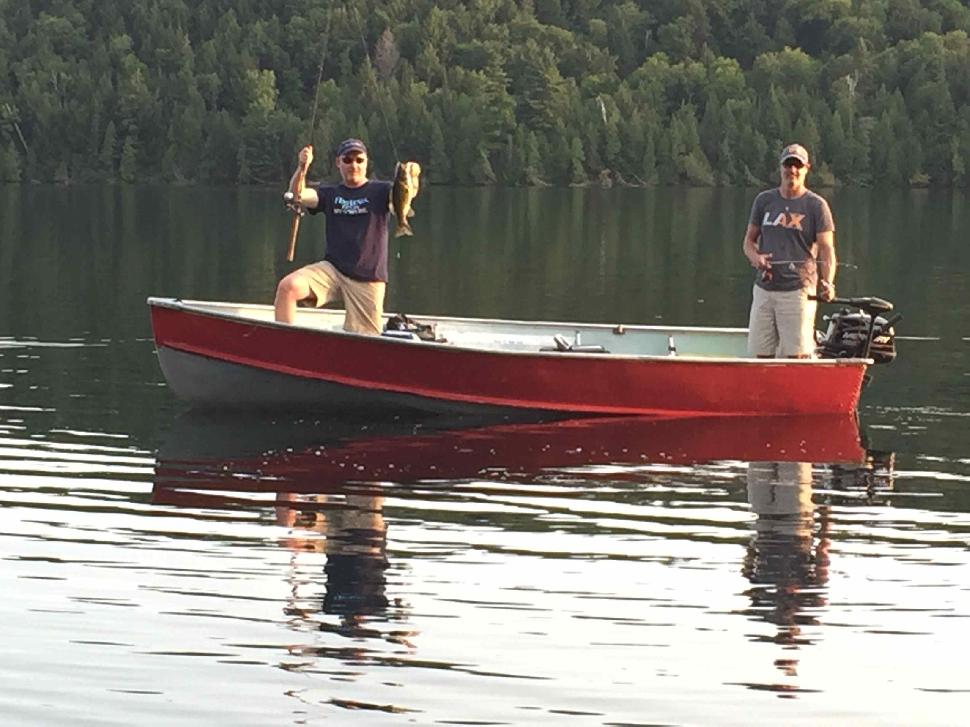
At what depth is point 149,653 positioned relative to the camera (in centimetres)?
1102

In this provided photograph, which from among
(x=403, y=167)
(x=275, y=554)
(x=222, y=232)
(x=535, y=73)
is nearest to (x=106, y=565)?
(x=275, y=554)

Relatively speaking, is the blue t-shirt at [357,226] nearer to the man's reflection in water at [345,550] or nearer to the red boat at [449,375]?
the red boat at [449,375]

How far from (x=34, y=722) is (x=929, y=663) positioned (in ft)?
13.3

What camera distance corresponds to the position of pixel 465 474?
16656 millimetres

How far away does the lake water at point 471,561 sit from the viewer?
34.5ft

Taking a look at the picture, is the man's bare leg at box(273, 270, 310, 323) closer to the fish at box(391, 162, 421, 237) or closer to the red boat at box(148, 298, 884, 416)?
the red boat at box(148, 298, 884, 416)

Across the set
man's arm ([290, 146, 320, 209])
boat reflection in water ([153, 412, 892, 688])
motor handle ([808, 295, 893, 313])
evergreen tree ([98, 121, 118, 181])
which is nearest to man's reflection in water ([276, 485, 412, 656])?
boat reflection in water ([153, 412, 892, 688])

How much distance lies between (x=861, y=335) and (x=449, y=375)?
11.0 ft

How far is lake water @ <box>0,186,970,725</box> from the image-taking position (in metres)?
10.5

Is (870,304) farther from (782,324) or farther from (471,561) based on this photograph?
(471,561)

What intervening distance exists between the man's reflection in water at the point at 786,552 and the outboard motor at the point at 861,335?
259 cm

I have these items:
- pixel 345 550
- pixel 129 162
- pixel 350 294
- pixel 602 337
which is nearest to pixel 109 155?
pixel 129 162

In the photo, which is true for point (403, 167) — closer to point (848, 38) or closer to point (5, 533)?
point (5, 533)

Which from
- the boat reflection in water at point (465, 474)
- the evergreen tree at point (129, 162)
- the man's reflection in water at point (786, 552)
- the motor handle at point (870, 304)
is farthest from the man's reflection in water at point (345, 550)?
the evergreen tree at point (129, 162)
